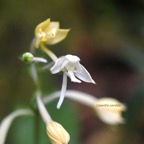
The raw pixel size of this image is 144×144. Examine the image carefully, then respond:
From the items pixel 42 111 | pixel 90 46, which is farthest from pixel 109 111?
pixel 90 46

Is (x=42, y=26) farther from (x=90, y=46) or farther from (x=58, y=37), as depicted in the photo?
(x=90, y=46)

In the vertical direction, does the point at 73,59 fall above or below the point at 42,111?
above

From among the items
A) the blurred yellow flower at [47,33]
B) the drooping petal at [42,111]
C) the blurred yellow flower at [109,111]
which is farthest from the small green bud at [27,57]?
the blurred yellow flower at [109,111]

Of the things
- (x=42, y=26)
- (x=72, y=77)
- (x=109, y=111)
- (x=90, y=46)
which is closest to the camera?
(x=72, y=77)

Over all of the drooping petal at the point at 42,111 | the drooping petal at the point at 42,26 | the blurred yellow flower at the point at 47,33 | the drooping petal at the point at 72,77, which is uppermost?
the drooping petal at the point at 42,26

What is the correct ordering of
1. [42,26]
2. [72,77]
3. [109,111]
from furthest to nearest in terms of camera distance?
[109,111], [42,26], [72,77]

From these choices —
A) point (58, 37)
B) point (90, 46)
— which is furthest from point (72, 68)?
point (90, 46)

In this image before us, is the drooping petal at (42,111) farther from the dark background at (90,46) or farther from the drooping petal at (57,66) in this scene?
the dark background at (90,46)

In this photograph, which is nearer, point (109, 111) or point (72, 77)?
point (72, 77)

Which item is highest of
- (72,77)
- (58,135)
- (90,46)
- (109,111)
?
(72,77)
